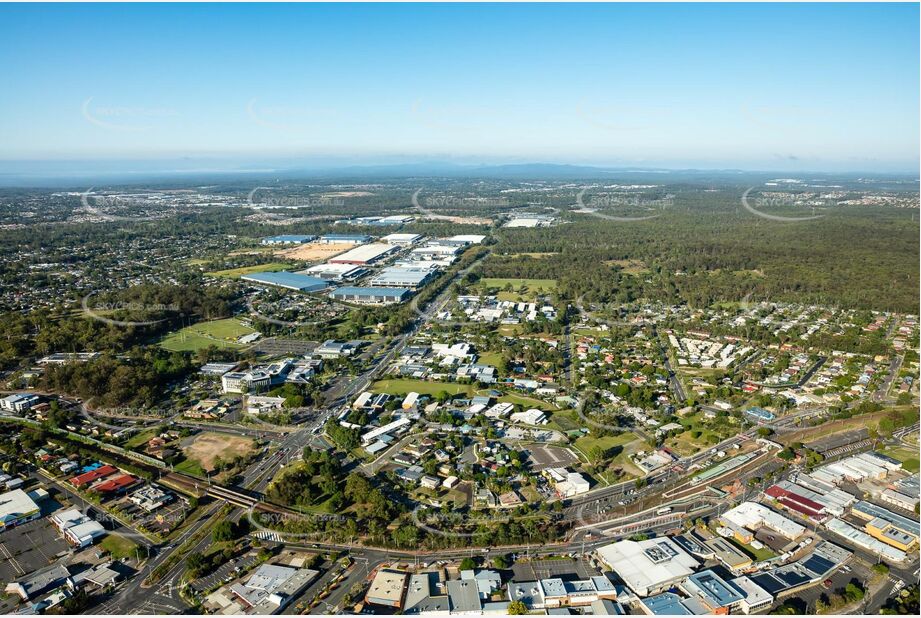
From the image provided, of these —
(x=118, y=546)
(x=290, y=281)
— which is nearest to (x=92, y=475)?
(x=118, y=546)

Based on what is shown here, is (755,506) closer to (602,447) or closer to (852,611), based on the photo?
(852,611)

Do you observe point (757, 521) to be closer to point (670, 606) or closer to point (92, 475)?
point (670, 606)

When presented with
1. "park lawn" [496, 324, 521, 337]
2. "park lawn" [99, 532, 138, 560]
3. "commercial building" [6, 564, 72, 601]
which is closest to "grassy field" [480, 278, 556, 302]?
"park lawn" [496, 324, 521, 337]

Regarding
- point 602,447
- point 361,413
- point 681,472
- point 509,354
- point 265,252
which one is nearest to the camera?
point 681,472

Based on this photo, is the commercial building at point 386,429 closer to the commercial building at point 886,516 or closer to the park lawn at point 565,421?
the park lawn at point 565,421

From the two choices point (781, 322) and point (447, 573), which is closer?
point (447, 573)

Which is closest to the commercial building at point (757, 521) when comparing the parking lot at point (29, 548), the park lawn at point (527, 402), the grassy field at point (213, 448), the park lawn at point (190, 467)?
the park lawn at point (527, 402)

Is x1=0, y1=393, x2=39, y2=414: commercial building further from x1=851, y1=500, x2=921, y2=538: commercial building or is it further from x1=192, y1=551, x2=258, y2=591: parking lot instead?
x1=851, y1=500, x2=921, y2=538: commercial building

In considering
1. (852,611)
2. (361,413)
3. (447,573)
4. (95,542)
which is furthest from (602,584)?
(95,542)
